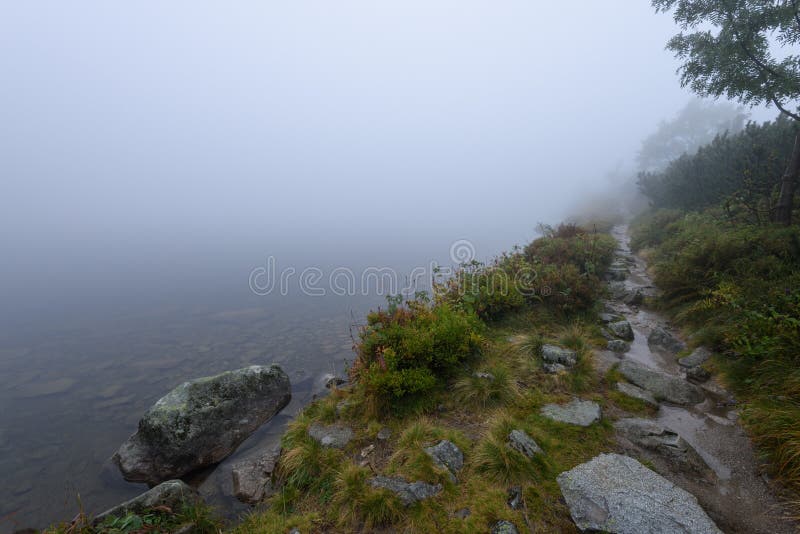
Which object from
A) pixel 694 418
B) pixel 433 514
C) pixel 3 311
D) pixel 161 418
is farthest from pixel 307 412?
pixel 3 311

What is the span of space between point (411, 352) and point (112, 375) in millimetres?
10568

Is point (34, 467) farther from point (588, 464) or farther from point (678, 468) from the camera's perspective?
point (678, 468)

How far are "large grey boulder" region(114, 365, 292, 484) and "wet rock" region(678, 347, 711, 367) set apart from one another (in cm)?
903

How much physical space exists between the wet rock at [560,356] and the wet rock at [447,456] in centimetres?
315

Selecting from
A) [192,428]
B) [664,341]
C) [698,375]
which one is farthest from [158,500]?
[664,341]

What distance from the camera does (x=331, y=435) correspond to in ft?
18.3

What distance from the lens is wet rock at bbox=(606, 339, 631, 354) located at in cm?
712

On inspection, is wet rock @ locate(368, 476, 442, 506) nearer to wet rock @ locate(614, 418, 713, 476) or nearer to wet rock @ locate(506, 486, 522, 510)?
wet rock @ locate(506, 486, 522, 510)

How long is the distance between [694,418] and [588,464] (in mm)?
2310

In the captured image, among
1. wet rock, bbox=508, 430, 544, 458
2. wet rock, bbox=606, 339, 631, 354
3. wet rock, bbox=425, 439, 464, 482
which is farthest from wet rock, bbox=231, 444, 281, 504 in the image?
wet rock, bbox=606, 339, 631, 354

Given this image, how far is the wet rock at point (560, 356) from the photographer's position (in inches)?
252

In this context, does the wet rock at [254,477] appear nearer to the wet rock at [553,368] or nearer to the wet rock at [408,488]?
the wet rock at [408,488]

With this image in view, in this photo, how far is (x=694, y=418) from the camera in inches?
193

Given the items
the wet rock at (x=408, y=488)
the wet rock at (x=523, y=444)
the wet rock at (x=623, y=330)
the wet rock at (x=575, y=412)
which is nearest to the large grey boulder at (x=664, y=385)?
the wet rock at (x=575, y=412)
